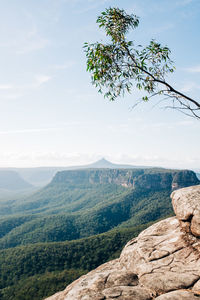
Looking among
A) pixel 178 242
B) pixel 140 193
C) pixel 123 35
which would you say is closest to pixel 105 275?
pixel 178 242

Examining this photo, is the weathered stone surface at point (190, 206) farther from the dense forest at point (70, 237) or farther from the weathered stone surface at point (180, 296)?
the dense forest at point (70, 237)

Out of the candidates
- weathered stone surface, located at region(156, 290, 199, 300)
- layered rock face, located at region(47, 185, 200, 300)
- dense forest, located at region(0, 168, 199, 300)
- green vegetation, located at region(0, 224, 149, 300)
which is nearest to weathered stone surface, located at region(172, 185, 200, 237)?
layered rock face, located at region(47, 185, 200, 300)

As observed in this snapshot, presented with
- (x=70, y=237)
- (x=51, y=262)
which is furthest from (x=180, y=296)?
(x=70, y=237)

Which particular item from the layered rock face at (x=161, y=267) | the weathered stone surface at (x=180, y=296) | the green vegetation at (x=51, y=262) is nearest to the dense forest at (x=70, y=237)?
the green vegetation at (x=51, y=262)

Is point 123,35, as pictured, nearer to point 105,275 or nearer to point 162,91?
point 162,91

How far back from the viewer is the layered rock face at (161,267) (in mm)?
9562

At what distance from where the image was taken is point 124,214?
167m

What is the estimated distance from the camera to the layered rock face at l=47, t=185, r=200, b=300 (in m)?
9.56

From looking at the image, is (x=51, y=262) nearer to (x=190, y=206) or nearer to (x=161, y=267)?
(x=161, y=267)

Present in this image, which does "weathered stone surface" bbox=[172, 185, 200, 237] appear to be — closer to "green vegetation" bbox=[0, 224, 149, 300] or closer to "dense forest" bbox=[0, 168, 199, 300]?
"dense forest" bbox=[0, 168, 199, 300]

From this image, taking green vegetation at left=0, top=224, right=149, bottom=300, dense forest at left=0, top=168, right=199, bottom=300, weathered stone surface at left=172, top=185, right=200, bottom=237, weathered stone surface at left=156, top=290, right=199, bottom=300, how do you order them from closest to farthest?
1. weathered stone surface at left=156, top=290, right=199, bottom=300
2. weathered stone surface at left=172, top=185, right=200, bottom=237
3. green vegetation at left=0, top=224, right=149, bottom=300
4. dense forest at left=0, top=168, right=199, bottom=300

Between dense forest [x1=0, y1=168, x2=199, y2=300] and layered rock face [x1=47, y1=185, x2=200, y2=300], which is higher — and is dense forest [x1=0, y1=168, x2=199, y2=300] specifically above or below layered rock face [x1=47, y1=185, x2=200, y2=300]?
below

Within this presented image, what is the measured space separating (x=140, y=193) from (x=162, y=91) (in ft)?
Result: 603

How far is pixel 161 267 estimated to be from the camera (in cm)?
1116
